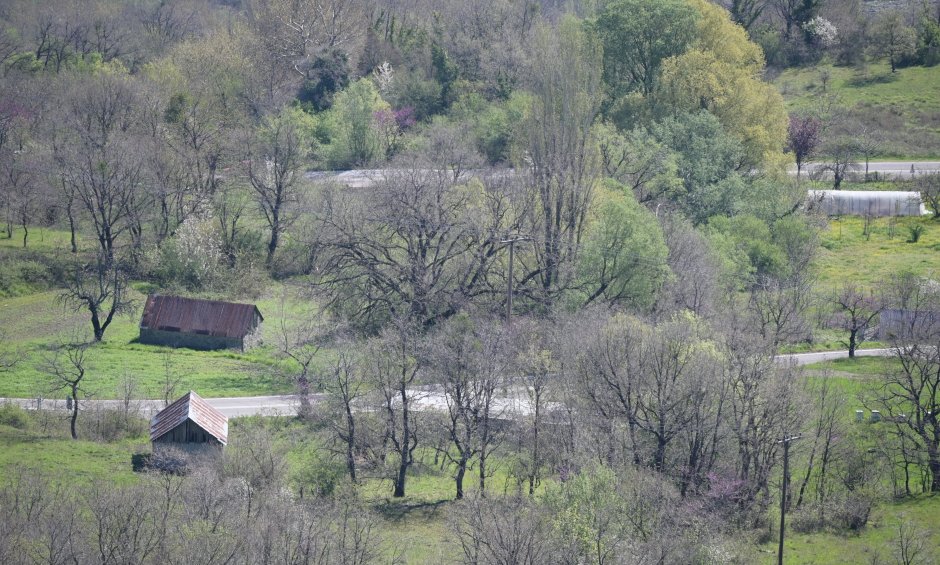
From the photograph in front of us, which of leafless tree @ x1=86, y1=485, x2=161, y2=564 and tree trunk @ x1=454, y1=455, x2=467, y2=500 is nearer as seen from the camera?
leafless tree @ x1=86, y1=485, x2=161, y2=564

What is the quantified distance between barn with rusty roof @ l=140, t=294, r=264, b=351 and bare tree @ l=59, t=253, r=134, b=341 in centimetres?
142

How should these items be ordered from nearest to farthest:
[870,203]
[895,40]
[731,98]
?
[731,98] < [870,203] < [895,40]

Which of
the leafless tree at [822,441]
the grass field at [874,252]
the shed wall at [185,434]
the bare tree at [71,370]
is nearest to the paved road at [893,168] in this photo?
the grass field at [874,252]

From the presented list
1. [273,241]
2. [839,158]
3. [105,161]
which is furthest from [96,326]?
[839,158]

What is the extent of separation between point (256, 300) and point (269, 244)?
4602mm

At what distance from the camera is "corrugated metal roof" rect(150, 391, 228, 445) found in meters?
35.8

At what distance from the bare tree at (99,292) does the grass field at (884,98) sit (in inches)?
1626

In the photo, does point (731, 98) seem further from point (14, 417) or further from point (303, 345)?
point (14, 417)

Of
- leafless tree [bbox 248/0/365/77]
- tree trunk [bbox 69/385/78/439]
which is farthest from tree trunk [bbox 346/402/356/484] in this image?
leafless tree [bbox 248/0/365/77]

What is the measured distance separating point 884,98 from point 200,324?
4713 centimetres

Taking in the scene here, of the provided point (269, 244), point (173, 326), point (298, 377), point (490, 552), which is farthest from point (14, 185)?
point (490, 552)

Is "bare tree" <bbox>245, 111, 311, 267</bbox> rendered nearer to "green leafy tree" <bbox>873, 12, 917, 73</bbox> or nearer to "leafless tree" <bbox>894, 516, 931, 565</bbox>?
"leafless tree" <bbox>894, 516, 931, 565</bbox>

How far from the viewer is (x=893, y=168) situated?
71.1 meters

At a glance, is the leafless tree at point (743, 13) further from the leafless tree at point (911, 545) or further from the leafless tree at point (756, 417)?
the leafless tree at point (911, 545)
